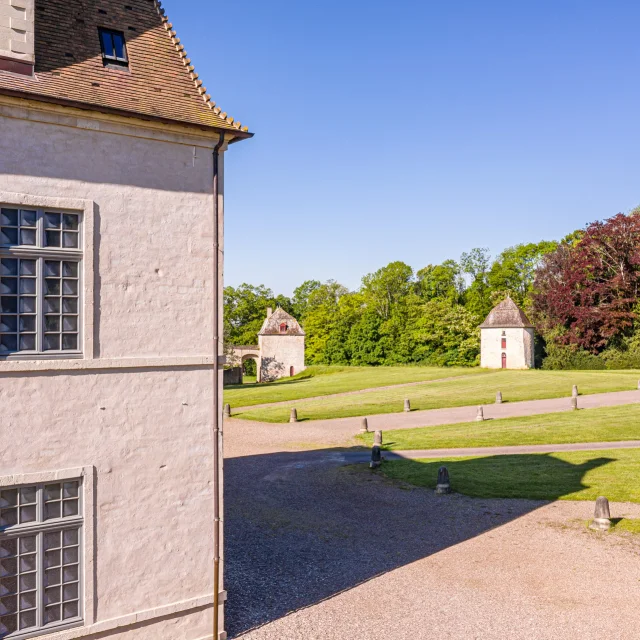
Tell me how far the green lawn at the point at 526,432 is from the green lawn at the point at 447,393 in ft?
22.4

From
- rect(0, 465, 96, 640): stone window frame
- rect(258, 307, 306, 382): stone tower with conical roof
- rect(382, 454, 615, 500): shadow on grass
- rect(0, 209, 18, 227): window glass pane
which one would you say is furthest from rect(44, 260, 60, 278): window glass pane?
rect(258, 307, 306, 382): stone tower with conical roof

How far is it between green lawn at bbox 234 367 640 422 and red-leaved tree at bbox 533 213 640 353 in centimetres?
741

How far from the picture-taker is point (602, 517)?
14383 mm

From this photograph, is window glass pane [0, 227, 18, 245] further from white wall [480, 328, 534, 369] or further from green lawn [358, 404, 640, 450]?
white wall [480, 328, 534, 369]

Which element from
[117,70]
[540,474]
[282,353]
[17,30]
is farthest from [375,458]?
[282,353]

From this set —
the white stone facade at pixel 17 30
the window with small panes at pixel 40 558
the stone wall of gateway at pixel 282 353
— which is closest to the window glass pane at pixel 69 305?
the window with small panes at pixel 40 558

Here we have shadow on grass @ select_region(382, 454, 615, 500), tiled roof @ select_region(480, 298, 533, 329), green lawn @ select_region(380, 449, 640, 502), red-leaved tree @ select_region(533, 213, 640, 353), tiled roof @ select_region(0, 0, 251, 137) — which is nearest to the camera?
tiled roof @ select_region(0, 0, 251, 137)

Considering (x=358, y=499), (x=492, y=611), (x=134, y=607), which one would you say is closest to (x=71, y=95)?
(x=134, y=607)

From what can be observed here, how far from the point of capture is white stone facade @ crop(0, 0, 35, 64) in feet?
27.6

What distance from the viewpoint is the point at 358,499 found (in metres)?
17.4

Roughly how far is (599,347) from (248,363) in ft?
134

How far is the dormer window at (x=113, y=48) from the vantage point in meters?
9.59

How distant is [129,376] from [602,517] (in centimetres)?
1106

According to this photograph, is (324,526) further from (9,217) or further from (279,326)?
(279,326)
